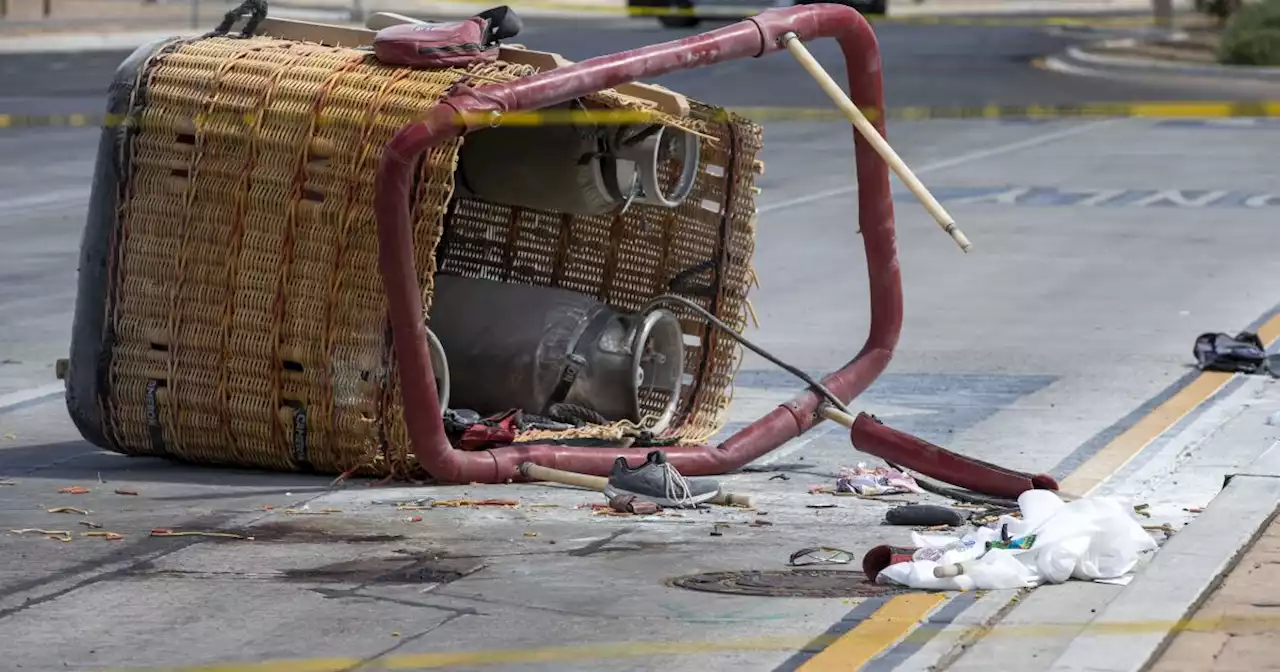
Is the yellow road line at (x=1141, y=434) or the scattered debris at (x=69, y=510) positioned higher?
the scattered debris at (x=69, y=510)

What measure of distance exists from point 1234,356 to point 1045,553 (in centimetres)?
445

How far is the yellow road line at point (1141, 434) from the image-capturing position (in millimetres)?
8523

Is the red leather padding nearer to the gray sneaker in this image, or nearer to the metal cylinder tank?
the metal cylinder tank

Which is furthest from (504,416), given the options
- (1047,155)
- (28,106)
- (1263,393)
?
(28,106)

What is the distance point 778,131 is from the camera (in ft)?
83.7

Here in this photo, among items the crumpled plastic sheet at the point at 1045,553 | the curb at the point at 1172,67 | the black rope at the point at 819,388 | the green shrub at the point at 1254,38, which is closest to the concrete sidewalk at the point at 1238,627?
the crumpled plastic sheet at the point at 1045,553

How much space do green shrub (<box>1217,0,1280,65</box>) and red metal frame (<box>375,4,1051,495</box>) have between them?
24998mm

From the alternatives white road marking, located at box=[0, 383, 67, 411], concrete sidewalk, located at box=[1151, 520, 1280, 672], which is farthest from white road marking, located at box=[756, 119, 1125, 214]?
concrete sidewalk, located at box=[1151, 520, 1280, 672]

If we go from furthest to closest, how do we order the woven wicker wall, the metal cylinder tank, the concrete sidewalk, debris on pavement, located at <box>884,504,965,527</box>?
the metal cylinder tank < the woven wicker wall < debris on pavement, located at <box>884,504,965,527</box> < the concrete sidewalk

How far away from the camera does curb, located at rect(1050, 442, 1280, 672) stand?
5.84 m

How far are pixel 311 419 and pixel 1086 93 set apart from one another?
23.2 meters

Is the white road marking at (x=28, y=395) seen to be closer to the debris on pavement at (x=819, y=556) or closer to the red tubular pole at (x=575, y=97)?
the red tubular pole at (x=575, y=97)

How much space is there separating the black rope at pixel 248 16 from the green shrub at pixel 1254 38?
26.0m

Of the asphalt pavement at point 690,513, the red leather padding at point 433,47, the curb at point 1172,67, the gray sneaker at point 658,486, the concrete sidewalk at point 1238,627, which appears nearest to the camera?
the concrete sidewalk at point 1238,627
